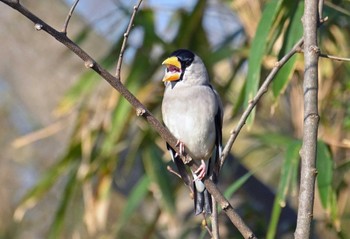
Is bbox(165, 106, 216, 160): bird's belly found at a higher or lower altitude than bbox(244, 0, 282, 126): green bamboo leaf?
lower

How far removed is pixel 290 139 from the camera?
3467mm

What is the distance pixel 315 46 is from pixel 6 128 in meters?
5.10

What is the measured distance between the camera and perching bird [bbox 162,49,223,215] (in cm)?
261

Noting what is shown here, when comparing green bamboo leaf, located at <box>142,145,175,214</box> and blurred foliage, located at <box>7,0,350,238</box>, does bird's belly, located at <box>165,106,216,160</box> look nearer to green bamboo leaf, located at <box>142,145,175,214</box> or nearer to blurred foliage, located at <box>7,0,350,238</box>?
blurred foliage, located at <box>7,0,350,238</box>

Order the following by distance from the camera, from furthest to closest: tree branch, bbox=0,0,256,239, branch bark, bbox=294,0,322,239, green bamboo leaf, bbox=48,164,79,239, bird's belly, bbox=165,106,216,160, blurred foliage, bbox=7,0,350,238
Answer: green bamboo leaf, bbox=48,164,79,239 < blurred foliage, bbox=7,0,350,238 < bird's belly, bbox=165,106,216,160 < branch bark, bbox=294,0,322,239 < tree branch, bbox=0,0,256,239

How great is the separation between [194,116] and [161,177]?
118 cm

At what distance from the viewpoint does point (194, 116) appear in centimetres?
263

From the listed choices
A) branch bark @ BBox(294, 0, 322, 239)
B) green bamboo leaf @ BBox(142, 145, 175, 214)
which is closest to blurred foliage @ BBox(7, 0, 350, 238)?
green bamboo leaf @ BBox(142, 145, 175, 214)

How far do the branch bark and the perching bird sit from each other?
2.14ft

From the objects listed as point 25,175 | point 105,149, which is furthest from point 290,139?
point 25,175

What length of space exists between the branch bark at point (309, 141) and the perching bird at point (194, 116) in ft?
2.14

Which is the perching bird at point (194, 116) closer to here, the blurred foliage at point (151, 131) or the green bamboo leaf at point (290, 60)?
the green bamboo leaf at point (290, 60)

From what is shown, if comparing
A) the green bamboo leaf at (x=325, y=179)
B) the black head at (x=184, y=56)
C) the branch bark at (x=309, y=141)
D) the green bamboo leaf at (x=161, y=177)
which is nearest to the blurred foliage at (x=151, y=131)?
the green bamboo leaf at (x=161, y=177)

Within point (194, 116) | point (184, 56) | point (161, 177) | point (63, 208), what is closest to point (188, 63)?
point (184, 56)
